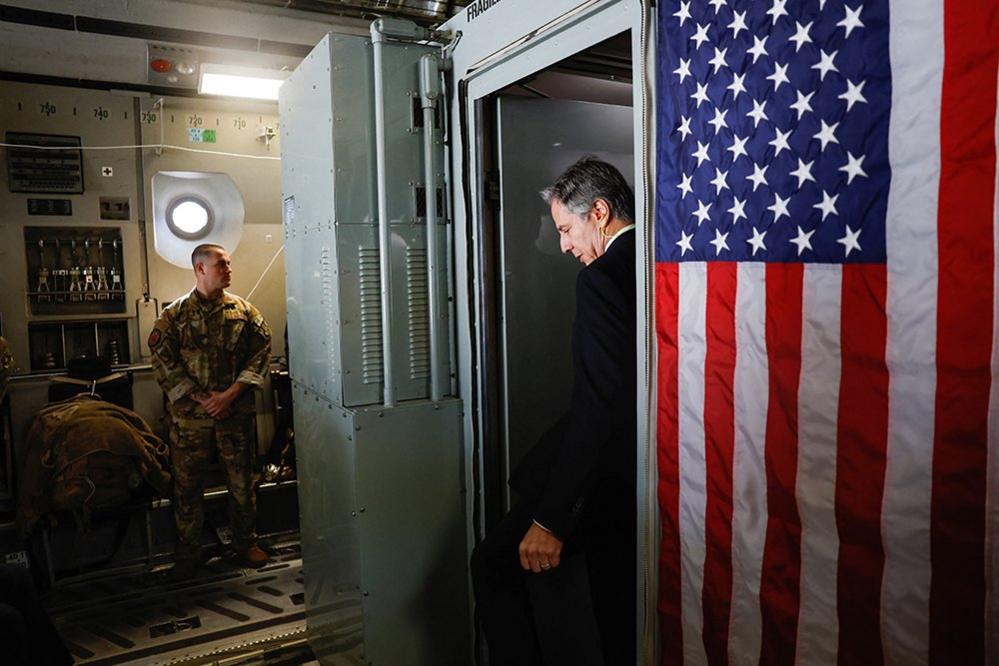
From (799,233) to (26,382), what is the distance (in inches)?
185

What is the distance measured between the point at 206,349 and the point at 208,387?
247mm

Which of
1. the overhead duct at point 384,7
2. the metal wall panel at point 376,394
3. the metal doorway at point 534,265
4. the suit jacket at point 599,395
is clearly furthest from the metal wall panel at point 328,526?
the overhead duct at point 384,7

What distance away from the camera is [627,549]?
257 cm

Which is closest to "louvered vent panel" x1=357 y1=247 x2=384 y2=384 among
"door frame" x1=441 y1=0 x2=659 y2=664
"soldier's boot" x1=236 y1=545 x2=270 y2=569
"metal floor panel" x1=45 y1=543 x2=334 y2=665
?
"door frame" x1=441 y1=0 x2=659 y2=664

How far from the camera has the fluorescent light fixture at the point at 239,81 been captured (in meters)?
4.89

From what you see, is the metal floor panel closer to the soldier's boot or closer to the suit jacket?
the soldier's boot

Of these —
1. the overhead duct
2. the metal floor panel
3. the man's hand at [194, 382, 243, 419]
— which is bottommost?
the metal floor panel

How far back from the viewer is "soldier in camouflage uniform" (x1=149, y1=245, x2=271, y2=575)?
15.3 feet

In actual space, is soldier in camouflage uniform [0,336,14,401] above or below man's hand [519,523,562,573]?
above

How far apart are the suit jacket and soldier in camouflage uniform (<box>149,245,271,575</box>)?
310 centimetres

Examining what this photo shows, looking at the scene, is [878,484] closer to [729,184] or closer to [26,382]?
[729,184]

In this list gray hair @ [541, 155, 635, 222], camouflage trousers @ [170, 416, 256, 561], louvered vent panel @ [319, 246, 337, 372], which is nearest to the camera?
gray hair @ [541, 155, 635, 222]

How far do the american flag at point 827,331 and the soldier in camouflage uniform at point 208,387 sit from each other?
3578 mm

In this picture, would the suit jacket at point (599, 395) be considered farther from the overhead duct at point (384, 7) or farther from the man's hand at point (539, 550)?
the overhead duct at point (384, 7)
